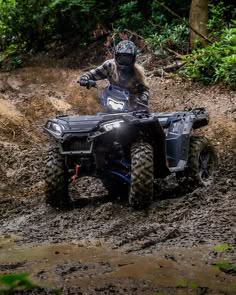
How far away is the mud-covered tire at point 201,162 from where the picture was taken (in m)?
7.13

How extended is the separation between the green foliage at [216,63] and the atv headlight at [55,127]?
5.44 metres

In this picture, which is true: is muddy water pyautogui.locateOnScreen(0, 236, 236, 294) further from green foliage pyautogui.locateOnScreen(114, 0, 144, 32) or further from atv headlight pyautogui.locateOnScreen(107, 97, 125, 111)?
green foliage pyautogui.locateOnScreen(114, 0, 144, 32)

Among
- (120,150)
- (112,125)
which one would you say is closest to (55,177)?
(120,150)

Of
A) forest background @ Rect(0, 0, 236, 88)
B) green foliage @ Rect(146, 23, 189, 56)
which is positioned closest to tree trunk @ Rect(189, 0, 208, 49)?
forest background @ Rect(0, 0, 236, 88)

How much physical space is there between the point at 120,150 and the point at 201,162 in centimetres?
136

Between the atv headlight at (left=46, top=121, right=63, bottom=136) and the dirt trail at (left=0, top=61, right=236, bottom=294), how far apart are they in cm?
94

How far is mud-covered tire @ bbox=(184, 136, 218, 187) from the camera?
281 inches

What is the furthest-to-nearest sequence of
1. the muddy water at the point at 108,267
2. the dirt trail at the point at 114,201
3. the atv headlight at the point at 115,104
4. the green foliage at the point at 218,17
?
the green foliage at the point at 218,17 → the atv headlight at the point at 115,104 → the dirt trail at the point at 114,201 → the muddy water at the point at 108,267

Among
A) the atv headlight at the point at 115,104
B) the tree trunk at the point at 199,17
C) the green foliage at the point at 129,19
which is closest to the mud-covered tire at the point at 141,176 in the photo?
the atv headlight at the point at 115,104

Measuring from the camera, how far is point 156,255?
4.80 metres

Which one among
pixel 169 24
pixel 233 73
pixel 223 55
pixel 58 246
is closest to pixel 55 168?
pixel 58 246

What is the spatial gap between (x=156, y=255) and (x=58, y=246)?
1.06 m

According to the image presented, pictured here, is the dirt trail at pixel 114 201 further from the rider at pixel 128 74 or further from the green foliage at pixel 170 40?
the green foliage at pixel 170 40

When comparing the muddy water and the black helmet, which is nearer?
the muddy water
